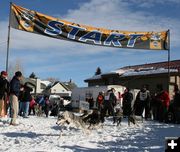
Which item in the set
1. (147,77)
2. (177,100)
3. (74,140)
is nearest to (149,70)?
(147,77)

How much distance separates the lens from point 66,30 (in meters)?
19.3

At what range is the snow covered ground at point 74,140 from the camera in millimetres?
9047

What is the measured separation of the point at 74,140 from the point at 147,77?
2960 centimetres

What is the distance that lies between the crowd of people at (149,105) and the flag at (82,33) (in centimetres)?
335

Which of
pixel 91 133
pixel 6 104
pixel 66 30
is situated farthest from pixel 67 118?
pixel 66 30

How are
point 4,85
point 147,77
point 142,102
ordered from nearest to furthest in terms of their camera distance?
point 4,85 < point 142,102 < point 147,77

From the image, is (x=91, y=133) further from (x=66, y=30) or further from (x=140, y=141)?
(x=66, y=30)

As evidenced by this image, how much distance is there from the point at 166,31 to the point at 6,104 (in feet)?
35.2

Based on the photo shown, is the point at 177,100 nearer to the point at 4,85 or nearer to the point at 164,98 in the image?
the point at 164,98

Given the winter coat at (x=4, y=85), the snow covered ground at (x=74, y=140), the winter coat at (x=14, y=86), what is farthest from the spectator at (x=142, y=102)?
the winter coat at (x=14, y=86)

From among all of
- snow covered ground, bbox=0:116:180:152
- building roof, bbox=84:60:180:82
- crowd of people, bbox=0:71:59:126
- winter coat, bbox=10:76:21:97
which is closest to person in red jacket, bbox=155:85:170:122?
snow covered ground, bbox=0:116:180:152

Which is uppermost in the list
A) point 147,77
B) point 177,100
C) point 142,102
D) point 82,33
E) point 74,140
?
point 82,33

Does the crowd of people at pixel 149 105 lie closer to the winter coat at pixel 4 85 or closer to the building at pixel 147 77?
the winter coat at pixel 4 85

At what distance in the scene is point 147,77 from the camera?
3909 centimetres
